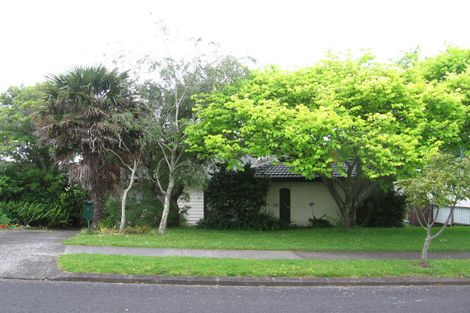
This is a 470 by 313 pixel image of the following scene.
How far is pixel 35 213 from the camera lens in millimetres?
20891

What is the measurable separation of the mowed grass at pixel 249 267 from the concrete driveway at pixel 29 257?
374mm

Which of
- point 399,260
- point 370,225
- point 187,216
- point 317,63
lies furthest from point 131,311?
point 370,225

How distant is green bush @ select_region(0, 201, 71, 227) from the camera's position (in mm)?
20859

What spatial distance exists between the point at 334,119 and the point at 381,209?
11318 millimetres

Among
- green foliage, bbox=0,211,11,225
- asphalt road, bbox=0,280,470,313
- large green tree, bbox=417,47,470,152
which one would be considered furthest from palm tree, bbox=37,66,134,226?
large green tree, bbox=417,47,470,152

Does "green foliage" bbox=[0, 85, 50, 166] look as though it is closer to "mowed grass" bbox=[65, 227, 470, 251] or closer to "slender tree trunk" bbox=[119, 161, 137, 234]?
"slender tree trunk" bbox=[119, 161, 137, 234]

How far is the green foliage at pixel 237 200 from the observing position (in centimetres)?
2114

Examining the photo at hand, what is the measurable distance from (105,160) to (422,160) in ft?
35.7

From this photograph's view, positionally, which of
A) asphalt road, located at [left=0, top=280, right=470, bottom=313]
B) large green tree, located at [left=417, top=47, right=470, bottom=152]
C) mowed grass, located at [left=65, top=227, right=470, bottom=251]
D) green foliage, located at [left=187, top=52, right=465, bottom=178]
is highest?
large green tree, located at [left=417, top=47, right=470, bottom=152]

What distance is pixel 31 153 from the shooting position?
2292 centimetres

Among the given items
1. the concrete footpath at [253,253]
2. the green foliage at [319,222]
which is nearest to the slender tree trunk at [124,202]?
the concrete footpath at [253,253]

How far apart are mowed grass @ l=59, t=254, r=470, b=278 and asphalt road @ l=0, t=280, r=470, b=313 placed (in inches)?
24.9

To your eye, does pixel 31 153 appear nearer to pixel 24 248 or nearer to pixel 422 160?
pixel 24 248

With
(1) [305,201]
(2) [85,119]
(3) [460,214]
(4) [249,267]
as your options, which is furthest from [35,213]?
(3) [460,214]
